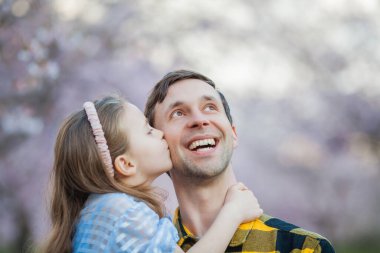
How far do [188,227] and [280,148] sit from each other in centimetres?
1290

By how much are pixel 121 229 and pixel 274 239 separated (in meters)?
0.70

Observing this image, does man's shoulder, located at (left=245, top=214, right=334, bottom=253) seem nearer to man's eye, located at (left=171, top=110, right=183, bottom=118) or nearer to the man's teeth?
the man's teeth

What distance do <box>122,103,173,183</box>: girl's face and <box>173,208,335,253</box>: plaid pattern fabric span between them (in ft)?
1.55

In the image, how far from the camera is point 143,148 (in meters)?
2.82

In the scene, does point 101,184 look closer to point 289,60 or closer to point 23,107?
point 23,107

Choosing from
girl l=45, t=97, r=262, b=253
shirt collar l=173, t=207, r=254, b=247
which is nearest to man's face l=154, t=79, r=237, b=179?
girl l=45, t=97, r=262, b=253

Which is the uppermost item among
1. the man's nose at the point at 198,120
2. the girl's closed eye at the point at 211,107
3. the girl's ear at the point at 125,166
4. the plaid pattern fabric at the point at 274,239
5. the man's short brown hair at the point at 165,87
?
the man's short brown hair at the point at 165,87

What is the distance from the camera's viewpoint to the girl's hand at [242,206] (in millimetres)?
2822

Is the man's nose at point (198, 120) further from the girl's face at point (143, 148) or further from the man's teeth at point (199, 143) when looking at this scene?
the girl's face at point (143, 148)

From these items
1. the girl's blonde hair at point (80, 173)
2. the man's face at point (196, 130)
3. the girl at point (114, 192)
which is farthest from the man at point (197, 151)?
the girl's blonde hair at point (80, 173)

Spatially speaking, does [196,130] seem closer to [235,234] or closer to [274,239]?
[235,234]

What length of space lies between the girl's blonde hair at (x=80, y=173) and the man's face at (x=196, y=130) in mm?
277

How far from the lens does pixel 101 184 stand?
2.67 meters

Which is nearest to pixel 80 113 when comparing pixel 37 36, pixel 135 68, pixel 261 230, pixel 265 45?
pixel 261 230
